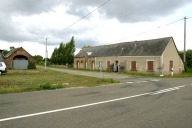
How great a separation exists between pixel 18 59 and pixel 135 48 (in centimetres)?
2427

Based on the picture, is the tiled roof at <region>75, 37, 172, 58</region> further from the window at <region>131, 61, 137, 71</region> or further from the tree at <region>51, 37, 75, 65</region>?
the tree at <region>51, 37, 75, 65</region>

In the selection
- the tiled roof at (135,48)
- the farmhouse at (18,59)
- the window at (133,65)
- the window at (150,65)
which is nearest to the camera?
the window at (150,65)

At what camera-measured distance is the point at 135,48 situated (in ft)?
135

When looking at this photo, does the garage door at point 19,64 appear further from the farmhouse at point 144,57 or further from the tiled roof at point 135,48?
the tiled roof at point 135,48

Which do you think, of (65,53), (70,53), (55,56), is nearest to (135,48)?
(70,53)

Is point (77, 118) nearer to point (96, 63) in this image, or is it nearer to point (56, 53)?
point (96, 63)

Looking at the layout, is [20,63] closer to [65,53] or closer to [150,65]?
[65,53]

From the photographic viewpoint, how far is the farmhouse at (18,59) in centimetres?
4516

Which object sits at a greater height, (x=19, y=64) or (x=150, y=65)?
(x=19, y=64)

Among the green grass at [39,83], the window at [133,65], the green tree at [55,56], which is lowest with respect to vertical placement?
the green grass at [39,83]

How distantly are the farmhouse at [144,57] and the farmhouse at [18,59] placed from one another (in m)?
15.1

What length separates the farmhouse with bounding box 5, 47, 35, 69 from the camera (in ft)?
148

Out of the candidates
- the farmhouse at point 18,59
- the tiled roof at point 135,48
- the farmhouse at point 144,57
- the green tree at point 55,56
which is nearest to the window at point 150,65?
the farmhouse at point 144,57

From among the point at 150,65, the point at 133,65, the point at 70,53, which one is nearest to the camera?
the point at 150,65
